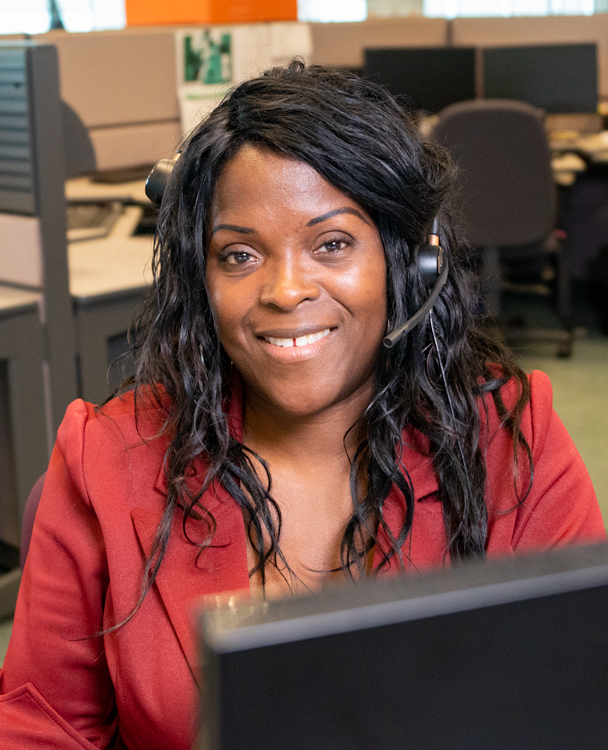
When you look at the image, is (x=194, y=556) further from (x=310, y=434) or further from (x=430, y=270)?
(x=430, y=270)

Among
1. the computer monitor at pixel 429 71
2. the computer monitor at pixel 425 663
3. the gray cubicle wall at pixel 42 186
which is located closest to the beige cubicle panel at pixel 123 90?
the computer monitor at pixel 429 71

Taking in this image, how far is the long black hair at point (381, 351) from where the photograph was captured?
0.84 m

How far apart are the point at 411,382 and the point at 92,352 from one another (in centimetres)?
125

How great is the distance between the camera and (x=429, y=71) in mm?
4016

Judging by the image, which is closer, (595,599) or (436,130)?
(595,599)

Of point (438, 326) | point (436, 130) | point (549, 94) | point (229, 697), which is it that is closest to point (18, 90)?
point (438, 326)

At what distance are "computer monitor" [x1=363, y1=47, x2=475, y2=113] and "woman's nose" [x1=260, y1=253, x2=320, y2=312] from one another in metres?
3.27

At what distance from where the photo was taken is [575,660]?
289mm

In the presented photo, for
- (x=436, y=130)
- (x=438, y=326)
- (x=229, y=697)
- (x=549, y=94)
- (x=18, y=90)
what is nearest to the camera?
(x=229, y=697)

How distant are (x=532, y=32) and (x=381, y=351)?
151 inches

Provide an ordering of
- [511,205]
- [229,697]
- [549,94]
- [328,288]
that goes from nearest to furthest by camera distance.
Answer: [229,697] < [328,288] < [511,205] < [549,94]

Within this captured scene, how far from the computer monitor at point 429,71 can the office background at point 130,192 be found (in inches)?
3.5

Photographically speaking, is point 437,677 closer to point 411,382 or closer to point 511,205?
point 411,382

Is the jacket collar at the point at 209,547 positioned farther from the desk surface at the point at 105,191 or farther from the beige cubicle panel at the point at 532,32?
the beige cubicle panel at the point at 532,32
